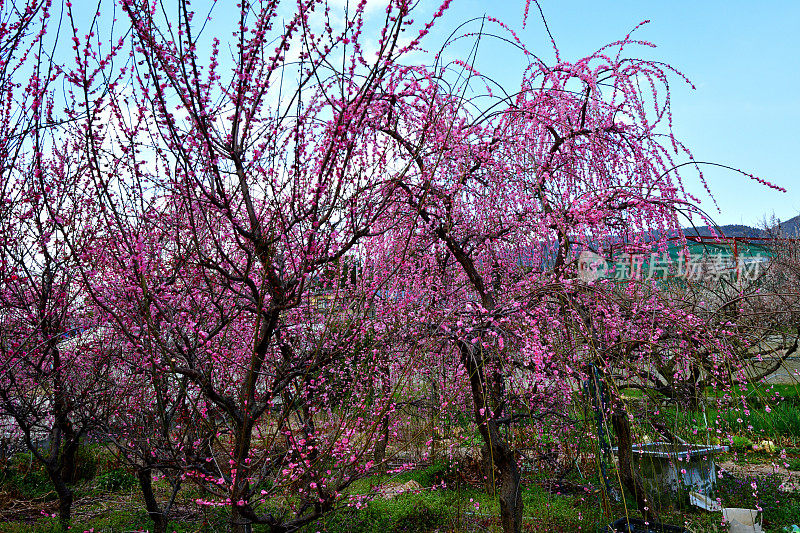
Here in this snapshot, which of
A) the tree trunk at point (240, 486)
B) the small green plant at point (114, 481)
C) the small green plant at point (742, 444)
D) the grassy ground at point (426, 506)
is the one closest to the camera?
the tree trunk at point (240, 486)

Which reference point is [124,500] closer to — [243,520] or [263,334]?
[243,520]

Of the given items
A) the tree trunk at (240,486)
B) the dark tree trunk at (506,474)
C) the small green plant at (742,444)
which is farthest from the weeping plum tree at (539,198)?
the small green plant at (742,444)

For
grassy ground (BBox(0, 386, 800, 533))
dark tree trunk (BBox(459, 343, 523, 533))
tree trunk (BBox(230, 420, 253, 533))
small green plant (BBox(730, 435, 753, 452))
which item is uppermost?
tree trunk (BBox(230, 420, 253, 533))

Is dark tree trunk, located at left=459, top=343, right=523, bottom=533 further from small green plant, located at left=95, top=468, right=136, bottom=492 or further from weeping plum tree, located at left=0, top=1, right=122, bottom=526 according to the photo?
small green plant, located at left=95, top=468, right=136, bottom=492

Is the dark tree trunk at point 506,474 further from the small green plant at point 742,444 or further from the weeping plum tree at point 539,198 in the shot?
the small green plant at point 742,444

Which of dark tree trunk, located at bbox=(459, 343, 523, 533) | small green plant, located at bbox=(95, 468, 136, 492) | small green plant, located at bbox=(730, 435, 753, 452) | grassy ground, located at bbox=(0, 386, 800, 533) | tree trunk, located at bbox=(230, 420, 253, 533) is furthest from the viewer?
small green plant, located at bbox=(730, 435, 753, 452)

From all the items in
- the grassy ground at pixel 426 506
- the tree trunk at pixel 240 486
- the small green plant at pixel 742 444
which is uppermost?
the tree trunk at pixel 240 486

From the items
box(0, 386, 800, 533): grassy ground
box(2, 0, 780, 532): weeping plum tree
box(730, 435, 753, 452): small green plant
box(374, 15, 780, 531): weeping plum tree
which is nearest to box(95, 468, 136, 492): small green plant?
box(0, 386, 800, 533): grassy ground

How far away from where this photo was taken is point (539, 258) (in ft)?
21.1

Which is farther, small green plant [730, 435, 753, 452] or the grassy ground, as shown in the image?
small green plant [730, 435, 753, 452]

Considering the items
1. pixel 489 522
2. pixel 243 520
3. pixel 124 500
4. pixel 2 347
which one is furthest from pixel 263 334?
pixel 124 500

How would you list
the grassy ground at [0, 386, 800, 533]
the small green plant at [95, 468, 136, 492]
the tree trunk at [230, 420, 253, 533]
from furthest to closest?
the small green plant at [95, 468, 136, 492] → the grassy ground at [0, 386, 800, 533] → the tree trunk at [230, 420, 253, 533]

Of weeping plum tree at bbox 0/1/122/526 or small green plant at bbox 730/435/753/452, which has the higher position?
weeping plum tree at bbox 0/1/122/526

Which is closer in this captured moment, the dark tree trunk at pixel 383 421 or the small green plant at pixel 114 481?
the dark tree trunk at pixel 383 421
